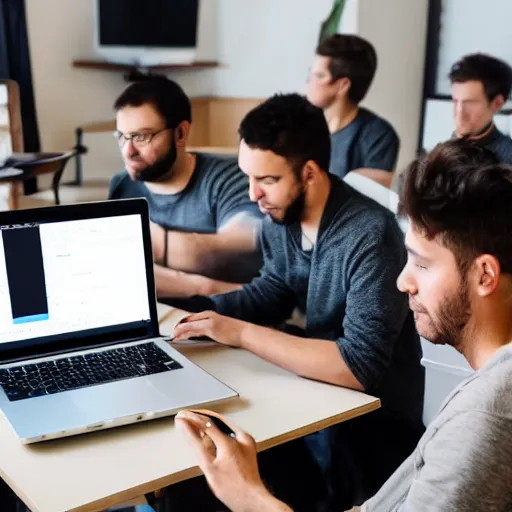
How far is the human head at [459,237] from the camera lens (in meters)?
0.96

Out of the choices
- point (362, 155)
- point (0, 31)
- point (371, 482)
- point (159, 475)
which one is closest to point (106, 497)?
point (159, 475)

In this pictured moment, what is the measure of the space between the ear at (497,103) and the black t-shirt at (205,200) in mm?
733

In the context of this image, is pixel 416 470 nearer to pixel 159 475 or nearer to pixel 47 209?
pixel 159 475

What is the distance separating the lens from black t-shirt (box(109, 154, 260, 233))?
6.30ft

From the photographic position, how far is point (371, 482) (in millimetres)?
1769

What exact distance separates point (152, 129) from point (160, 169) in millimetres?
105

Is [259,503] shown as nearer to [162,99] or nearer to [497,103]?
[162,99]

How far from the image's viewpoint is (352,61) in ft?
8.01

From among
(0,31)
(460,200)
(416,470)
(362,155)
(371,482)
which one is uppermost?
(0,31)

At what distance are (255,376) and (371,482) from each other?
548 millimetres

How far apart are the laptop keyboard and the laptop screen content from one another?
2.2 inches

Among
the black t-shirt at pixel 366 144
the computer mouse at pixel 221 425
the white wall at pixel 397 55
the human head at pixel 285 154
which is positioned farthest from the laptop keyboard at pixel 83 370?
the white wall at pixel 397 55

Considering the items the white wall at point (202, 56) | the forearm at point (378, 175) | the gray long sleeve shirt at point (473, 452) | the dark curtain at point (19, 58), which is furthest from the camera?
the white wall at point (202, 56)

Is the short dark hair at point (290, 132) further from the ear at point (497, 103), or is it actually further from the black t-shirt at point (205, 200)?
the ear at point (497, 103)
